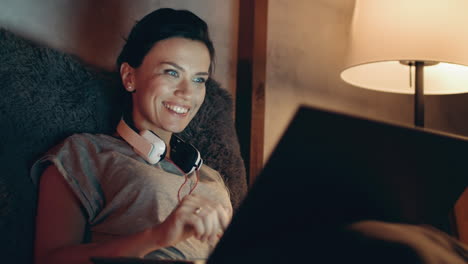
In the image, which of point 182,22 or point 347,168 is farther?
point 182,22

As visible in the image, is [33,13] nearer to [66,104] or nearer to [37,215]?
[66,104]

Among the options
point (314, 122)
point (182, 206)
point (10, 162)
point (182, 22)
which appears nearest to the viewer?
point (314, 122)

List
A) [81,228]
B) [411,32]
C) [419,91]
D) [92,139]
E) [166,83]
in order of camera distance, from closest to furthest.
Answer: [81,228] < [92,139] < [166,83] < [411,32] < [419,91]

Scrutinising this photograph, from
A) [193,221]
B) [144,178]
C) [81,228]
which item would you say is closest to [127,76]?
[144,178]

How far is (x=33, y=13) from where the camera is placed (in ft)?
3.92

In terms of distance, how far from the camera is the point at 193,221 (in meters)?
0.69

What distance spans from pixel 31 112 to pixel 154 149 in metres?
0.27

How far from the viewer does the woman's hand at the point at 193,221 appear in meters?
0.69

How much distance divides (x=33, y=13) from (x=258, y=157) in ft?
2.88

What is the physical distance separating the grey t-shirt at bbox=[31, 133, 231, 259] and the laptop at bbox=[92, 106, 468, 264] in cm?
49

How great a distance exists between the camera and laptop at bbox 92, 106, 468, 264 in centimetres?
43

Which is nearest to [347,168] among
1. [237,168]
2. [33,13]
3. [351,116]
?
[351,116]

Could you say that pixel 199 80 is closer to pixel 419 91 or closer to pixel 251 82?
pixel 251 82

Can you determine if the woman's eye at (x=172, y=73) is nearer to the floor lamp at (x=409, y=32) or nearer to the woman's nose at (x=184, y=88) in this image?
the woman's nose at (x=184, y=88)
